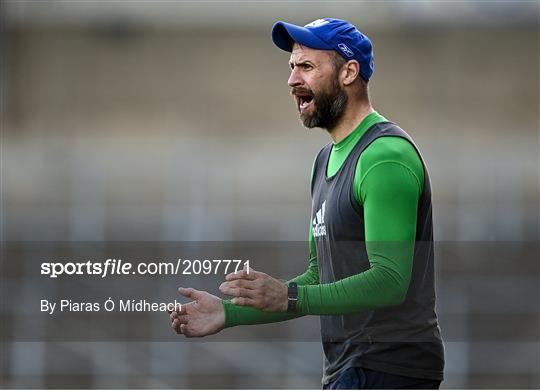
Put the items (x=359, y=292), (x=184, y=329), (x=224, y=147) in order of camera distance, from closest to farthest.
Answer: (x=359, y=292) → (x=184, y=329) → (x=224, y=147)

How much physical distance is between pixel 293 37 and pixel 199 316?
0.60 meters

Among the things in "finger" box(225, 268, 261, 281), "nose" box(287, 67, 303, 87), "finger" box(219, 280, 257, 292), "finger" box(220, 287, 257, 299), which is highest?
"nose" box(287, 67, 303, 87)

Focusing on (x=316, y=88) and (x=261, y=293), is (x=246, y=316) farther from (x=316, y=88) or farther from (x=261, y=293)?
(x=316, y=88)

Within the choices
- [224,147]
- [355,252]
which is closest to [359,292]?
[355,252]

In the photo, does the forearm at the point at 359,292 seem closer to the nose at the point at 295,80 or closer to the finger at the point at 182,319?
the finger at the point at 182,319

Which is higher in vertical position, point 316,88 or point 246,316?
point 316,88

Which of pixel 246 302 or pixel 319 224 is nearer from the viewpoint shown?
pixel 246 302

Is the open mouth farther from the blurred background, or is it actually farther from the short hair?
the blurred background

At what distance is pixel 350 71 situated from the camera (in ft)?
5.99

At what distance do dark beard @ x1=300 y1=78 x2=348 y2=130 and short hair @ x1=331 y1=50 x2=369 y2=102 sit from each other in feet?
0.11

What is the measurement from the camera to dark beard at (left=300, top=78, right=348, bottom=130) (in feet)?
5.88

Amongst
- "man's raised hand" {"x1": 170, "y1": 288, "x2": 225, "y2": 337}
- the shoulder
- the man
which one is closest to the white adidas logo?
the man

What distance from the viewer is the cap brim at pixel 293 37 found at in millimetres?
1783

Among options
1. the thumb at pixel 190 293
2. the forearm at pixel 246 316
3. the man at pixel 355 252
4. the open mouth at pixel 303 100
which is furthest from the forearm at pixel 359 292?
the open mouth at pixel 303 100
